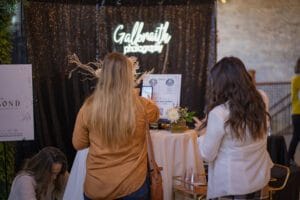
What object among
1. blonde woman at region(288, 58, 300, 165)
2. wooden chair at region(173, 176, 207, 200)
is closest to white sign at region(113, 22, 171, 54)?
A: blonde woman at region(288, 58, 300, 165)

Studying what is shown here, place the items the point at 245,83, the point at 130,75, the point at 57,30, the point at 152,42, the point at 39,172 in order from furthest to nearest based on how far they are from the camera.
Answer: the point at 152,42, the point at 57,30, the point at 39,172, the point at 130,75, the point at 245,83

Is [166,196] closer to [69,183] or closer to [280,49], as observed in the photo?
[69,183]

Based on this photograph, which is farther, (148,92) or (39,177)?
(148,92)

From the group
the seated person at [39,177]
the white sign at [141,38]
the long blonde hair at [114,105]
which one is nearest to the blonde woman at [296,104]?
the white sign at [141,38]

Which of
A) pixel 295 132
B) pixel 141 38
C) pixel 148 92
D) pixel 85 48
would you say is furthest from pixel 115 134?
pixel 295 132

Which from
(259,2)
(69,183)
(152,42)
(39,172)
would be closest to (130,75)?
(39,172)

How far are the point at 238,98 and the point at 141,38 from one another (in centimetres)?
355

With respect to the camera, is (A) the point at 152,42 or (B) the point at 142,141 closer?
(B) the point at 142,141

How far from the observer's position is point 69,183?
3.78 meters

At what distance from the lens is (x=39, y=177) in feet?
10.7

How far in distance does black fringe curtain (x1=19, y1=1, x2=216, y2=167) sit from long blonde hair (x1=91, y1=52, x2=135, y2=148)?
9.23 ft

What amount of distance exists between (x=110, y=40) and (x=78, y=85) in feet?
2.12

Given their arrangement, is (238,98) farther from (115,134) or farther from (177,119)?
(177,119)

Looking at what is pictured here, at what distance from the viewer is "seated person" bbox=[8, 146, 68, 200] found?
3.16 metres
